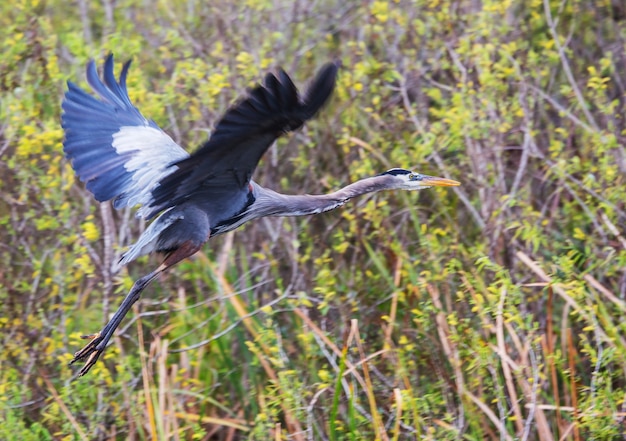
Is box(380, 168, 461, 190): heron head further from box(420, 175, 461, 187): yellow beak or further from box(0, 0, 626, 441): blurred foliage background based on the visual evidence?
box(0, 0, 626, 441): blurred foliage background

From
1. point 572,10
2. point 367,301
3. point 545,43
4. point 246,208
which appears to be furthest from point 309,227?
point 572,10

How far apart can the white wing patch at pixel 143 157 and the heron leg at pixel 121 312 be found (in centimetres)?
27

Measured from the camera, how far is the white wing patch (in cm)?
491

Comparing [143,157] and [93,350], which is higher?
[143,157]

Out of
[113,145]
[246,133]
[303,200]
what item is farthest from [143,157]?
[246,133]

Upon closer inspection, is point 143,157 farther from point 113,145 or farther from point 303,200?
point 303,200

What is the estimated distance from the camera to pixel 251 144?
13.7 feet

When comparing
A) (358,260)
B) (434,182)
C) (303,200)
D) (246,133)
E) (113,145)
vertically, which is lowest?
(358,260)

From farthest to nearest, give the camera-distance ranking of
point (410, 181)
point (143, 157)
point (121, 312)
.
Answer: point (410, 181), point (143, 157), point (121, 312)

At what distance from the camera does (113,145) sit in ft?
17.1

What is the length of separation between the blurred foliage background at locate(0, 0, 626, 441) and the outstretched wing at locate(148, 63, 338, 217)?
821 mm

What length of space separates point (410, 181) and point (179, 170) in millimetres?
1632

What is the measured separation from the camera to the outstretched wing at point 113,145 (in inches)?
196

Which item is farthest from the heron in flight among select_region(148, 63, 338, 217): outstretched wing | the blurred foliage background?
the blurred foliage background
